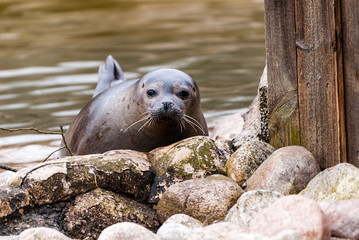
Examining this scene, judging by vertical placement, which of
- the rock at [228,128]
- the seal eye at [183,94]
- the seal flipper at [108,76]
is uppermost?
the seal eye at [183,94]

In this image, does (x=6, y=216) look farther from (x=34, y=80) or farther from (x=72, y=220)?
(x=34, y=80)

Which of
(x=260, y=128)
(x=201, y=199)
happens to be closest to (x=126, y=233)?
(x=201, y=199)

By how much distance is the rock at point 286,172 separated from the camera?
4137 millimetres

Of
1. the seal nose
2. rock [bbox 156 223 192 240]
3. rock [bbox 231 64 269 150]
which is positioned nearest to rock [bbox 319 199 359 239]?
rock [bbox 156 223 192 240]

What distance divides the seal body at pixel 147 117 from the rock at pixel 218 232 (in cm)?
216

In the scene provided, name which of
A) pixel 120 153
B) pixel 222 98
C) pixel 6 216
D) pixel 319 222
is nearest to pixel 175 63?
pixel 222 98

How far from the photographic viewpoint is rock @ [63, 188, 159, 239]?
4.12 meters

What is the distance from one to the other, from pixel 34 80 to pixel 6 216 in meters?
6.35

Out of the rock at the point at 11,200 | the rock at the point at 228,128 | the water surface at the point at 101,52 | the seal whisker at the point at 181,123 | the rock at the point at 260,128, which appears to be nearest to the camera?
the rock at the point at 11,200

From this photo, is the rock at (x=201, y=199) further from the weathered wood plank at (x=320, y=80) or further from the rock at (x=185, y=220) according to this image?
the weathered wood plank at (x=320, y=80)

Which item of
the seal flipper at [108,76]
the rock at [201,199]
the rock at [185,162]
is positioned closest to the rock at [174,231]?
the rock at [201,199]

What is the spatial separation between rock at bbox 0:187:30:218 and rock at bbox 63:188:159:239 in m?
0.25

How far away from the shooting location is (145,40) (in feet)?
43.8

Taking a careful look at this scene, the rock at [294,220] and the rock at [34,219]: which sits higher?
the rock at [294,220]
